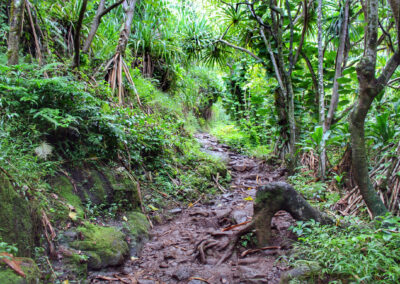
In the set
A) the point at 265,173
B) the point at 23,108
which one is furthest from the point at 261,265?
the point at 265,173

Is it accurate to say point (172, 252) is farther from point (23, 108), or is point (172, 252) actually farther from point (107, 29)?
point (107, 29)

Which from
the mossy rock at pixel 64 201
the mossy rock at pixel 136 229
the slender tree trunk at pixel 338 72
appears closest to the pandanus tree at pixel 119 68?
the mossy rock at pixel 64 201

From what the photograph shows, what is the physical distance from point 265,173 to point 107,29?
195 inches

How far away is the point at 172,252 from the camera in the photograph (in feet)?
9.60

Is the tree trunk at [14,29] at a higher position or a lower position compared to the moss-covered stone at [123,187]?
higher

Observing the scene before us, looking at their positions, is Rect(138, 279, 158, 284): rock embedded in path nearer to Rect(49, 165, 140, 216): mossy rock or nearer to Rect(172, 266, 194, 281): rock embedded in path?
Rect(172, 266, 194, 281): rock embedded in path

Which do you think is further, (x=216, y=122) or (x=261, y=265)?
(x=216, y=122)

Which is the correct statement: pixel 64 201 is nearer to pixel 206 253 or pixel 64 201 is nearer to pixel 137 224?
pixel 137 224

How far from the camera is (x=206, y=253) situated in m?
2.85

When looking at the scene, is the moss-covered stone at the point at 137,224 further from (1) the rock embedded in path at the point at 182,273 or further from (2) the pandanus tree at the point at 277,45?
(2) the pandanus tree at the point at 277,45

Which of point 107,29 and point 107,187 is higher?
point 107,29

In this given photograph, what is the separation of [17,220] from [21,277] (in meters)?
0.55

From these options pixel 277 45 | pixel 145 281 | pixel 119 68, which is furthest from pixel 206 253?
pixel 277 45

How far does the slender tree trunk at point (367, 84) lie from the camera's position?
207cm
